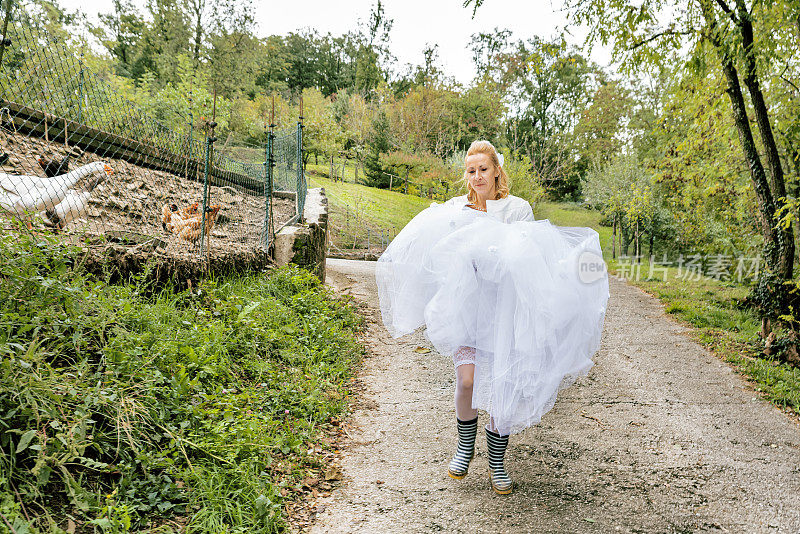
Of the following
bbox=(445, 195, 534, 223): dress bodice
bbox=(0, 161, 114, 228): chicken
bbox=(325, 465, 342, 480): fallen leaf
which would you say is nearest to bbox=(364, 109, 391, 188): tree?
bbox=(0, 161, 114, 228): chicken

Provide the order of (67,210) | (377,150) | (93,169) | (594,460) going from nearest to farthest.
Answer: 1. (594,460)
2. (67,210)
3. (93,169)
4. (377,150)

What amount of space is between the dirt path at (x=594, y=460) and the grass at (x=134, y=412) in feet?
1.63

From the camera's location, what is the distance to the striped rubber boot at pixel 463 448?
330cm

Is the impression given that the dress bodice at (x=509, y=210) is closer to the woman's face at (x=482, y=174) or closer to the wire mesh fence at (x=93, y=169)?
the woman's face at (x=482, y=174)

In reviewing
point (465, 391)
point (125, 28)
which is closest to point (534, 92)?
point (125, 28)

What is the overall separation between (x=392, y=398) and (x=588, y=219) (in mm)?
27817

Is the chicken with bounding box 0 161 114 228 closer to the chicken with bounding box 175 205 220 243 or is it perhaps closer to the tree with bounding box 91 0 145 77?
the chicken with bounding box 175 205 220 243

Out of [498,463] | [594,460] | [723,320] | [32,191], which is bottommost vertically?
[594,460]

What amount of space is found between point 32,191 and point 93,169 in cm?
83

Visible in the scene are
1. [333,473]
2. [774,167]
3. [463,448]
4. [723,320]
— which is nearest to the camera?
[463,448]

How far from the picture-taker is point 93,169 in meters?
4.94

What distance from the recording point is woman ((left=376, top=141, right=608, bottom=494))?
9.50 feet

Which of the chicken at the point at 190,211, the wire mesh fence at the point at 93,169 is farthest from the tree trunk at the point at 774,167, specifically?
the chicken at the point at 190,211

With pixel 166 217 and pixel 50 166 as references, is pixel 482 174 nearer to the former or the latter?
pixel 166 217
